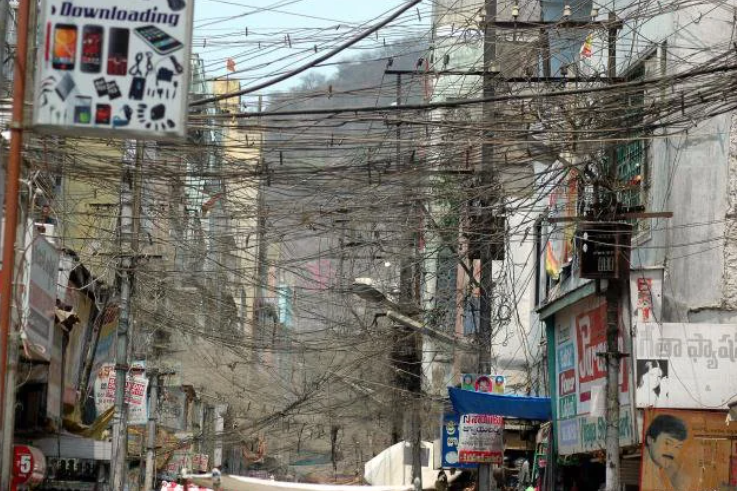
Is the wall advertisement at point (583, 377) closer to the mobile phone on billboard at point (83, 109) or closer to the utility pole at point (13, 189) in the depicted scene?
the utility pole at point (13, 189)

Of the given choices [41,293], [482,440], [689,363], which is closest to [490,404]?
[482,440]

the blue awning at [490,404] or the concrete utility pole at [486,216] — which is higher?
the concrete utility pole at [486,216]

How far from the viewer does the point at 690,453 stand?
17.8 m

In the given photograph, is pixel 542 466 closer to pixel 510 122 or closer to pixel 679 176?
pixel 679 176

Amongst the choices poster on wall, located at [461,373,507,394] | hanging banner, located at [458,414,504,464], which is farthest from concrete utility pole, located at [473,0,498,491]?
hanging banner, located at [458,414,504,464]

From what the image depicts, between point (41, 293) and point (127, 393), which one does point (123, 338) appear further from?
point (41, 293)

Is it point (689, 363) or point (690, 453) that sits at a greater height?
point (689, 363)

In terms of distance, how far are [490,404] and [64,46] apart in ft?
48.0

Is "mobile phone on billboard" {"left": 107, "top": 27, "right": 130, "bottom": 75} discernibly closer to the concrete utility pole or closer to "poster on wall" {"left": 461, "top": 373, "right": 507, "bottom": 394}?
the concrete utility pole

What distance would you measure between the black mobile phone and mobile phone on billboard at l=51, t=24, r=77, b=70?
0.44m

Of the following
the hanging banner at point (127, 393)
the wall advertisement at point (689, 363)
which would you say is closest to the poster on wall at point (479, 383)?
the wall advertisement at point (689, 363)

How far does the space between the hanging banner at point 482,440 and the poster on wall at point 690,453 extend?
21.2 feet

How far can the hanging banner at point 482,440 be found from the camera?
80.0 ft

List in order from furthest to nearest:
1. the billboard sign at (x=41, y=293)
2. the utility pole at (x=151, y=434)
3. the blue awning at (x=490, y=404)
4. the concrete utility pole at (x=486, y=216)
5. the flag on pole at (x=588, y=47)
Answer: the utility pole at (x=151, y=434) < the blue awning at (x=490, y=404) < the flag on pole at (x=588, y=47) < the concrete utility pole at (x=486, y=216) < the billboard sign at (x=41, y=293)
